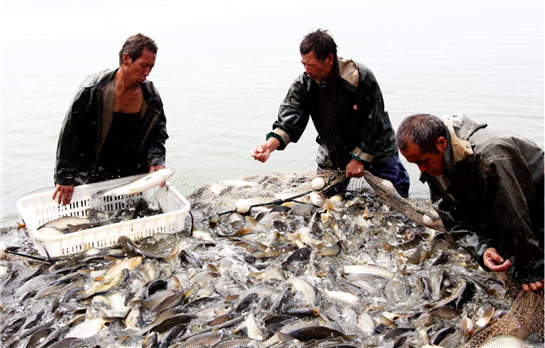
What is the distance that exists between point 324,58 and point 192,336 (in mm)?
2849

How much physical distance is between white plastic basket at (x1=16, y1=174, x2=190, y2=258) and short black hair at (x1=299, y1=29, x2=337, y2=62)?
1.93 m

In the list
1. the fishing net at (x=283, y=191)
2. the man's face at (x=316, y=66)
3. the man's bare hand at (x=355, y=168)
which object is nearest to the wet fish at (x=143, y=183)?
the fishing net at (x=283, y=191)

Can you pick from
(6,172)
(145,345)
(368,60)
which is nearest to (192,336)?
(145,345)

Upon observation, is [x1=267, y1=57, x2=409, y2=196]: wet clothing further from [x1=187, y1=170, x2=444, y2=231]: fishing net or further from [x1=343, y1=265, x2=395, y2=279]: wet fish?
[x1=343, y1=265, x2=395, y2=279]: wet fish

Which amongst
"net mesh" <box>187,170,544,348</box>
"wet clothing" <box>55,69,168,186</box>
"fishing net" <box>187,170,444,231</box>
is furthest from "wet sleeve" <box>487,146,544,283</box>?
"wet clothing" <box>55,69,168,186</box>

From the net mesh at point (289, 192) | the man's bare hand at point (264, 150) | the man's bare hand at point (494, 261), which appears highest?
the man's bare hand at point (264, 150)

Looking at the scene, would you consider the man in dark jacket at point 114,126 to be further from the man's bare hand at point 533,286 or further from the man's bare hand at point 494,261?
the man's bare hand at point 533,286

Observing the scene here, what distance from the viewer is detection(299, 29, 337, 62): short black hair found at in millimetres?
4406

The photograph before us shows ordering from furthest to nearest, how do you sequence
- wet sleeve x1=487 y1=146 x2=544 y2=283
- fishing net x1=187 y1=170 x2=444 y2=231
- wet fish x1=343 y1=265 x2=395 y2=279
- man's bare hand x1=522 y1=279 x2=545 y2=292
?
1. fishing net x1=187 y1=170 x2=444 y2=231
2. wet fish x1=343 y1=265 x2=395 y2=279
3. man's bare hand x1=522 y1=279 x2=545 y2=292
4. wet sleeve x1=487 y1=146 x2=544 y2=283

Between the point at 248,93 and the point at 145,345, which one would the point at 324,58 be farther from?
the point at 248,93

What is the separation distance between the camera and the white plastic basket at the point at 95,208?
4.04 m

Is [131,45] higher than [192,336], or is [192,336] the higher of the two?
[131,45]

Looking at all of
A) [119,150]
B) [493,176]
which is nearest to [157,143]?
[119,150]

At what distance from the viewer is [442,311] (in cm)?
324
